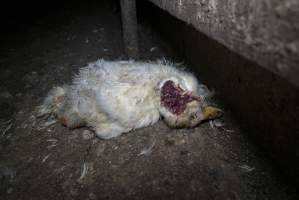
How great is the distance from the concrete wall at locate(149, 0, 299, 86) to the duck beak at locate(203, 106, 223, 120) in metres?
0.76

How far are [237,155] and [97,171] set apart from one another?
0.84 metres

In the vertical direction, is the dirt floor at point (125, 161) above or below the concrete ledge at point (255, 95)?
below

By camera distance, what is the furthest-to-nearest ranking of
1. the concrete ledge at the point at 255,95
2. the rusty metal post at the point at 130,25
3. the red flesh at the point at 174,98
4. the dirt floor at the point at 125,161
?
the rusty metal post at the point at 130,25 → the red flesh at the point at 174,98 → the dirt floor at the point at 125,161 → the concrete ledge at the point at 255,95

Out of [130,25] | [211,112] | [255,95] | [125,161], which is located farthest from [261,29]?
[130,25]

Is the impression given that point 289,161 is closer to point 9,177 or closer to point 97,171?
point 97,171

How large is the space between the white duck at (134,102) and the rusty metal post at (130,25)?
526mm

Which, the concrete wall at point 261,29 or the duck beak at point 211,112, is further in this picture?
the duck beak at point 211,112

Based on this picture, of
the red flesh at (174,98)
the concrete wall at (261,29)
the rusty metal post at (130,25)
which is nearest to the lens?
the concrete wall at (261,29)

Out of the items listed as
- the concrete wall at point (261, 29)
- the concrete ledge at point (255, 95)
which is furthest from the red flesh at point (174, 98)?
the concrete wall at point (261, 29)

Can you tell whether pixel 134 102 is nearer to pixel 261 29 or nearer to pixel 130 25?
pixel 130 25

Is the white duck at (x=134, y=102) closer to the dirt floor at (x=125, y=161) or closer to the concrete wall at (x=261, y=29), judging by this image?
the dirt floor at (x=125, y=161)

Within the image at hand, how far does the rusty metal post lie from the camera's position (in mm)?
2158

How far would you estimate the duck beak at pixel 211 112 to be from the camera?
5.57 feet

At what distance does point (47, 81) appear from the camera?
231 centimetres
